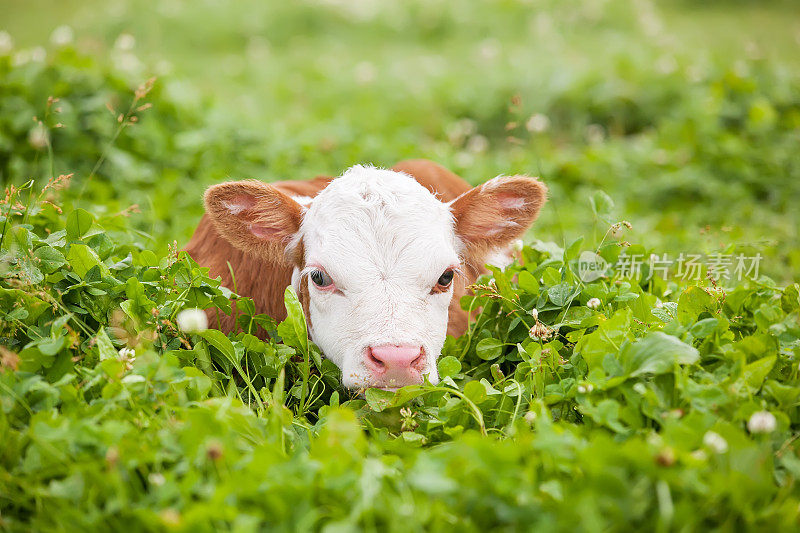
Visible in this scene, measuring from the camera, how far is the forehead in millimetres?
3230

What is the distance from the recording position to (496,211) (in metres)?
3.70

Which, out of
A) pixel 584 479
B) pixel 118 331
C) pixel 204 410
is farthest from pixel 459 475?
pixel 118 331

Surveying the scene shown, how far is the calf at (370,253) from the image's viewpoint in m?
3.08

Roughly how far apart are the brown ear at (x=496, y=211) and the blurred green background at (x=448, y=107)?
304 millimetres

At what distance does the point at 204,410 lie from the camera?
2311 mm

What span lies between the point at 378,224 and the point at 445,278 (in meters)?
0.43

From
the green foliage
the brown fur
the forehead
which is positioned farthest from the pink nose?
the brown fur

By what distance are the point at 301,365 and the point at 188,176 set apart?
163 inches

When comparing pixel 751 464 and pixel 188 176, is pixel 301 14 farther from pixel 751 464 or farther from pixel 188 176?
pixel 751 464

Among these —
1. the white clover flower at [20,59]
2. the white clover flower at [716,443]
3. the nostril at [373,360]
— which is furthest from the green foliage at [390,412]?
the white clover flower at [20,59]

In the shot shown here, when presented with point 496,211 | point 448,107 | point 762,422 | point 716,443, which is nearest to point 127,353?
Answer: point 496,211

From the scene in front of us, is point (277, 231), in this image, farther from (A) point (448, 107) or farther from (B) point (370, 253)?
(A) point (448, 107)

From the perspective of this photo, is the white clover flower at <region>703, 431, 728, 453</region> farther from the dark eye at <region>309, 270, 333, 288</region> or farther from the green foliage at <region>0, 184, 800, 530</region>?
the dark eye at <region>309, 270, 333, 288</region>

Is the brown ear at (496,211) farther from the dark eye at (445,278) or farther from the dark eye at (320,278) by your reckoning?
the dark eye at (320,278)
